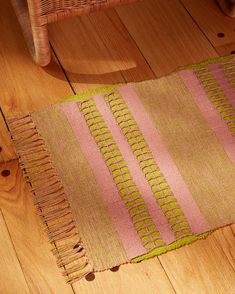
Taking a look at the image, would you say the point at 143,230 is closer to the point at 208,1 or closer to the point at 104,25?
the point at 104,25

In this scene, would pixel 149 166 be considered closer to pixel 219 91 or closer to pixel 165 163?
pixel 165 163

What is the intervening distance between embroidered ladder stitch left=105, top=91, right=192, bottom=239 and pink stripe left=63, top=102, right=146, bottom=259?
0.09 m

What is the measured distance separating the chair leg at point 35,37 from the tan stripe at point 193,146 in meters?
0.28

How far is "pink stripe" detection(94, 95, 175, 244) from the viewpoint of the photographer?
1147mm

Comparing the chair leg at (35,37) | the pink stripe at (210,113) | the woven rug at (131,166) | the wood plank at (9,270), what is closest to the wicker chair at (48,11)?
the chair leg at (35,37)

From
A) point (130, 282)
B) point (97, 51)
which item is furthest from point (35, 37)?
point (130, 282)

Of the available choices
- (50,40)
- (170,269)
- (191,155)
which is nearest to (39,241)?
(170,269)

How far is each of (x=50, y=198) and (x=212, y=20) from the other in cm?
81

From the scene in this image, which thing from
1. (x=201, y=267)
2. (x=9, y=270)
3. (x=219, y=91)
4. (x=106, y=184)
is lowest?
(x=201, y=267)

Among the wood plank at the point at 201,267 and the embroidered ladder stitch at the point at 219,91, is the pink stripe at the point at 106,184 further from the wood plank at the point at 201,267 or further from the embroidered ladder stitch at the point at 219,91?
the embroidered ladder stitch at the point at 219,91

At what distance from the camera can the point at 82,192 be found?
1183mm

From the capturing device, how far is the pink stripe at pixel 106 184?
1.12 metres

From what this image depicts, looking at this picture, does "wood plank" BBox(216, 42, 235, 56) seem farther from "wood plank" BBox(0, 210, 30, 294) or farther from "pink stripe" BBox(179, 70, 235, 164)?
"wood plank" BBox(0, 210, 30, 294)

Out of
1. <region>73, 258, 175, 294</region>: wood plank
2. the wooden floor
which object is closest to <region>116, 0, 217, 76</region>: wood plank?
the wooden floor
